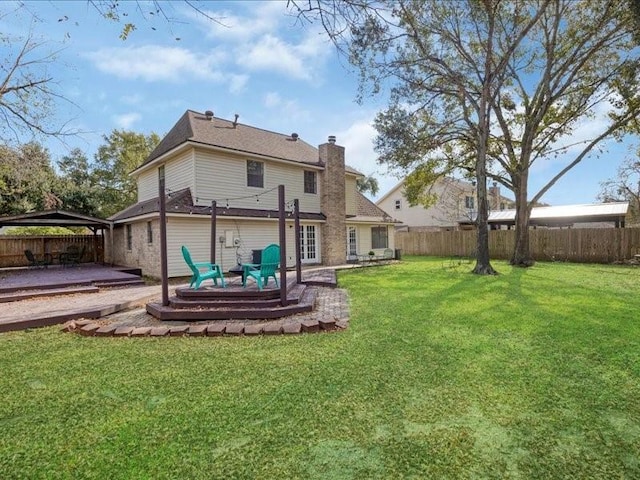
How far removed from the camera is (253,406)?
3160 mm

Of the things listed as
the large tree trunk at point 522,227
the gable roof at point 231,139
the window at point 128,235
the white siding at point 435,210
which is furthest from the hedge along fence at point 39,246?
the white siding at point 435,210

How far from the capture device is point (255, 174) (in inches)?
602

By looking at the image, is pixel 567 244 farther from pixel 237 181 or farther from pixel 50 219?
pixel 50 219

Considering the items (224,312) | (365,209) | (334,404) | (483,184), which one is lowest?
(334,404)

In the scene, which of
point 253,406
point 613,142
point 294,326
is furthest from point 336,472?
point 613,142

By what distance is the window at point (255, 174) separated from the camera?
1511cm

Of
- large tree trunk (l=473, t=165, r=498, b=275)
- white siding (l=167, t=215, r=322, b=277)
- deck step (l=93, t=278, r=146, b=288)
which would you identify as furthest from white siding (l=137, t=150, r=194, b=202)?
large tree trunk (l=473, t=165, r=498, b=275)

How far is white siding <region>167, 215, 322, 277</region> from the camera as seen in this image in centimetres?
Answer: 1288

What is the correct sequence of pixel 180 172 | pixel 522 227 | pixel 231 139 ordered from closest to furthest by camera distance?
pixel 180 172, pixel 231 139, pixel 522 227

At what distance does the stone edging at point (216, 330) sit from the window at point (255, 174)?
33.3ft

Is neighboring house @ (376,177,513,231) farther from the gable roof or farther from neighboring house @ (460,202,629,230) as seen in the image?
the gable roof

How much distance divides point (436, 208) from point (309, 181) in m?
18.5

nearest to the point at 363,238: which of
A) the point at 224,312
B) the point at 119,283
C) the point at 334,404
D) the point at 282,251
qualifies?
the point at 119,283

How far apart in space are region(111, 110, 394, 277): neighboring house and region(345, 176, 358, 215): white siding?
6cm
